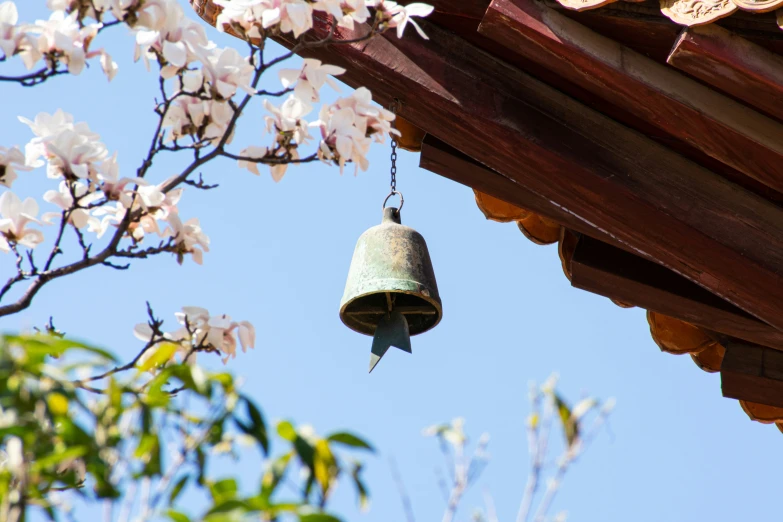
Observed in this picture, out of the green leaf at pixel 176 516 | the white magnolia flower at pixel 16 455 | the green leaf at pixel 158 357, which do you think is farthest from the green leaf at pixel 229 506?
the green leaf at pixel 158 357


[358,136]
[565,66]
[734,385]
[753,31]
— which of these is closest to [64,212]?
[358,136]

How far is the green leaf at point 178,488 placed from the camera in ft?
4.82

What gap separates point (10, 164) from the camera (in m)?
1.92

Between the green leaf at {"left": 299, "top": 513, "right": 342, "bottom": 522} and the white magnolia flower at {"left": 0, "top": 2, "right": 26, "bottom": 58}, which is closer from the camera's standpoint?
the green leaf at {"left": 299, "top": 513, "right": 342, "bottom": 522}

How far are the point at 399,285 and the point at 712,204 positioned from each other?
92cm

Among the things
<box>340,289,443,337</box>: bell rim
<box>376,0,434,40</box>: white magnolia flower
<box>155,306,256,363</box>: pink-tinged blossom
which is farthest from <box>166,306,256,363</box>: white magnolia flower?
<box>340,289,443,337</box>: bell rim

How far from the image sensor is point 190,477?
4.95 feet

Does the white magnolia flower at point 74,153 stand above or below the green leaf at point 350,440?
above

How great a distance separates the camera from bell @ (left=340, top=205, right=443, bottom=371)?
3.21 m

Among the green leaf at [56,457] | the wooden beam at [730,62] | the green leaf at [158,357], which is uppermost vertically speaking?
the wooden beam at [730,62]

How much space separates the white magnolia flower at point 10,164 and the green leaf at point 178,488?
0.74 m

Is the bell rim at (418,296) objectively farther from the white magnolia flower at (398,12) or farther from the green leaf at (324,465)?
the green leaf at (324,465)

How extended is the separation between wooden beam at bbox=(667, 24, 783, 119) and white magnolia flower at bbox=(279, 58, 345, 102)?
82 centimetres

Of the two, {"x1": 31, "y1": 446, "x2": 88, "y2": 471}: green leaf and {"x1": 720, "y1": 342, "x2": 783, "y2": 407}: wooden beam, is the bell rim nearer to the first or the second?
{"x1": 720, "y1": 342, "x2": 783, "y2": 407}: wooden beam
